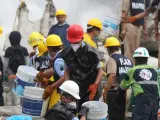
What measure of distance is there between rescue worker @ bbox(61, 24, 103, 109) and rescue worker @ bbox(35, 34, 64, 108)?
173mm

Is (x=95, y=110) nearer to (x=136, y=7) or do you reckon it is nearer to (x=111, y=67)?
(x=111, y=67)

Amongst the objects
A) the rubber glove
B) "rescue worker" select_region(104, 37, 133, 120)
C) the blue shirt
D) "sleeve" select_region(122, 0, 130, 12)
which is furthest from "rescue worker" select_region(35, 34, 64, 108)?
"sleeve" select_region(122, 0, 130, 12)

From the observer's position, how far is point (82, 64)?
5660mm

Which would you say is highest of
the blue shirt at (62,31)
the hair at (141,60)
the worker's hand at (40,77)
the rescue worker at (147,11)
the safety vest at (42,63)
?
the rescue worker at (147,11)

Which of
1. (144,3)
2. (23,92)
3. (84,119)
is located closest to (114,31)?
(144,3)

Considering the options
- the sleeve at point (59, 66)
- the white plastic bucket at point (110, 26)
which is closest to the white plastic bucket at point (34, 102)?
the sleeve at point (59, 66)

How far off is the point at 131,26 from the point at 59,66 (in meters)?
3.79

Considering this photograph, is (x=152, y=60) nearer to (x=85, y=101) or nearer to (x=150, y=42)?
(x=150, y=42)

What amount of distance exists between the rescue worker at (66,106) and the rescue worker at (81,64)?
755 millimetres

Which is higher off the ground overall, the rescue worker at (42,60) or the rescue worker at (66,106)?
the rescue worker at (42,60)

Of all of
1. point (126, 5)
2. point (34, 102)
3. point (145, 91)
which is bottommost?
point (34, 102)

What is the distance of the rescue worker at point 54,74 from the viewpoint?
231 inches

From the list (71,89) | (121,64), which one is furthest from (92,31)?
(71,89)

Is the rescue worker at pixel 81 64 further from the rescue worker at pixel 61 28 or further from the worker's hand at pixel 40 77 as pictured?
the rescue worker at pixel 61 28
